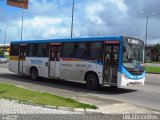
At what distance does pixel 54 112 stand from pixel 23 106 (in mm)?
1308

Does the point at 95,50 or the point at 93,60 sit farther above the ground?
the point at 95,50

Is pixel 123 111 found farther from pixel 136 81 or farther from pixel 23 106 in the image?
pixel 136 81

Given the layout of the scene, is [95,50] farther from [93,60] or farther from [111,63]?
[111,63]

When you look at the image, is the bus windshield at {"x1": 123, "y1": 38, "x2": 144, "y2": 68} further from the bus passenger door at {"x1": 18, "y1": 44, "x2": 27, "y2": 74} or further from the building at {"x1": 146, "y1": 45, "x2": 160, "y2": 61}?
the building at {"x1": 146, "y1": 45, "x2": 160, "y2": 61}

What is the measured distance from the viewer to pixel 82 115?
34.8 ft

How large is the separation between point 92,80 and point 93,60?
103cm

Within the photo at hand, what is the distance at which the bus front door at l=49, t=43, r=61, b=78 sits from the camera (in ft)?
67.9

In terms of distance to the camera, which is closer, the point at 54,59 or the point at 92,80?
the point at 92,80

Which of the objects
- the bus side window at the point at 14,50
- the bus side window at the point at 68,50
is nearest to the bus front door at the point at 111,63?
the bus side window at the point at 68,50

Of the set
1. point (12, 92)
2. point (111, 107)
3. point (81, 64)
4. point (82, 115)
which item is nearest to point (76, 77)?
point (81, 64)

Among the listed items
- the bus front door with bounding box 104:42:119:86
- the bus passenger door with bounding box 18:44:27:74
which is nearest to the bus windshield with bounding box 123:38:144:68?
the bus front door with bounding box 104:42:119:86

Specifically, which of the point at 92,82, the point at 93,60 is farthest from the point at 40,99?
the point at 93,60

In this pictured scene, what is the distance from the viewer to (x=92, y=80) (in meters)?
18.2

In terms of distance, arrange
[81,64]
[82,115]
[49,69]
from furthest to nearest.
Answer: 1. [49,69]
2. [81,64]
3. [82,115]
